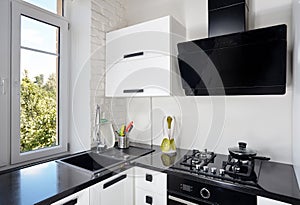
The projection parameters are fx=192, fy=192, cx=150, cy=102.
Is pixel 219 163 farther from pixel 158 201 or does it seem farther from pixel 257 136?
pixel 158 201

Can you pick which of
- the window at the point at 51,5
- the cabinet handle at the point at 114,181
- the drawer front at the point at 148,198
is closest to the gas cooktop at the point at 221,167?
the drawer front at the point at 148,198

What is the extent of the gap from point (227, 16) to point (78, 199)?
1604mm

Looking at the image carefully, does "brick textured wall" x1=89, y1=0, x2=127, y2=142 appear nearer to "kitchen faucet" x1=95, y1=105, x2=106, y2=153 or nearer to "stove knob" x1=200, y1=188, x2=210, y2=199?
"kitchen faucet" x1=95, y1=105, x2=106, y2=153

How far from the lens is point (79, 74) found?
73.6 inches

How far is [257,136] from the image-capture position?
1.48 metres

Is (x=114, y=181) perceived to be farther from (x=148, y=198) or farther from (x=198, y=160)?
(x=198, y=160)

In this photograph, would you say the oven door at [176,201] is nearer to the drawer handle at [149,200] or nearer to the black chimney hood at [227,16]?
the drawer handle at [149,200]

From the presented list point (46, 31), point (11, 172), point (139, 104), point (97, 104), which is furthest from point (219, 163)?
point (46, 31)

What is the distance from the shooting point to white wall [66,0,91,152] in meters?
1.80

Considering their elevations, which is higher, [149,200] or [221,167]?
[221,167]

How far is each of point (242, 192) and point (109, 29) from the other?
180 centimetres

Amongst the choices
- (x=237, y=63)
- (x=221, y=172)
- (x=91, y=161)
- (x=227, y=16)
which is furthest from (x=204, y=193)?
(x=227, y=16)

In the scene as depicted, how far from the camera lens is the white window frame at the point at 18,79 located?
146 cm

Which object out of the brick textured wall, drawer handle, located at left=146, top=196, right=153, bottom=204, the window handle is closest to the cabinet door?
drawer handle, located at left=146, top=196, right=153, bottom=204
